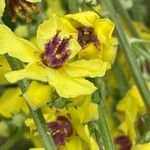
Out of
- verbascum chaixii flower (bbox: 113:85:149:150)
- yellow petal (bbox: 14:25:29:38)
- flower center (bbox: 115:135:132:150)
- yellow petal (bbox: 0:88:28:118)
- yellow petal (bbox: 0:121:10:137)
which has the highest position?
yellow petal (bbox: 14:25:29:38)

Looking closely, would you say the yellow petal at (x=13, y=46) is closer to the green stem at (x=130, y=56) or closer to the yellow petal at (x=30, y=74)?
the yellow petal at (x=30, y=74)

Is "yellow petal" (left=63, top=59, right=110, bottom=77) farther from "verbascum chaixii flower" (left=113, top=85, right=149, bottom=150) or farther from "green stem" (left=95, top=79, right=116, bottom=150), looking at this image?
"verbascum chaixii flower" (left=113, top=85, right=149, bottom=150)

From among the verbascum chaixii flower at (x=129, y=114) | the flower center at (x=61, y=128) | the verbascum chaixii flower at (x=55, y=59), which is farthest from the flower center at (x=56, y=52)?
the verbascum chaixii flower at (x=129, y=114)

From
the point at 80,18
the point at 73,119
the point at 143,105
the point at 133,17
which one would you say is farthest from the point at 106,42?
the point at 133,17

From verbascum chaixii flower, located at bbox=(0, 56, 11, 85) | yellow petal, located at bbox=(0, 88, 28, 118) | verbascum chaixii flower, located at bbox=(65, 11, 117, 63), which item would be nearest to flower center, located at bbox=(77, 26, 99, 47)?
verbascum chaixii flower, located at bbox=(65, 11, 117, 63)

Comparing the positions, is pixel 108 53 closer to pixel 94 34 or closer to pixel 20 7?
pixel 94 34

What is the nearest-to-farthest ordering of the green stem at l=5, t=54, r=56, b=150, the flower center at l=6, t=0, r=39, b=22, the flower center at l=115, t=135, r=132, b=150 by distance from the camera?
the green stem at l=5, t=54, r=56, b=150 → the flower center at l=6, t=0, r=39, b=22 → the flower center at l=115, t=135, r=132, b=150
